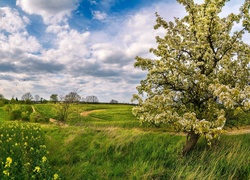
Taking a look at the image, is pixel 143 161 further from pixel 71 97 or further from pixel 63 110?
pixel 63 110

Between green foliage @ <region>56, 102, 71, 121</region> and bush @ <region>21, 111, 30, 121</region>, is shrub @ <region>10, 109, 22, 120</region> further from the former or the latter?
green foliage @ <region>56, 102, 71, 121</region>

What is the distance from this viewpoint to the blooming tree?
11.7m

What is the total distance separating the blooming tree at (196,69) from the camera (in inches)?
460

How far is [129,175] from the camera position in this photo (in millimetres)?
10383

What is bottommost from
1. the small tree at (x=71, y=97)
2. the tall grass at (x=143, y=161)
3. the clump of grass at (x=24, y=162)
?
the tall grass at (x=143, y=161)

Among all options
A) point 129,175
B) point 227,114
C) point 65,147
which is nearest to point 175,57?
point 227,114

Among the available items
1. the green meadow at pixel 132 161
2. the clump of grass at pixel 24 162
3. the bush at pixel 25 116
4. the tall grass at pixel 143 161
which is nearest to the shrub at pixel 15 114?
the bush at pixel 25 116

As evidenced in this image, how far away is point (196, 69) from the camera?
12.7 meters

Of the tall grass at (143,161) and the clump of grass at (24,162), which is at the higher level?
the clump of grass at (24,162)

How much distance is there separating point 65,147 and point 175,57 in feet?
27.9

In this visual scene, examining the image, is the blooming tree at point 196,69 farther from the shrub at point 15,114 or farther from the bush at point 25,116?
the shrub at point 15,114

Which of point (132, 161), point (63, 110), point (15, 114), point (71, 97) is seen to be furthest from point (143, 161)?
point (15, 114)

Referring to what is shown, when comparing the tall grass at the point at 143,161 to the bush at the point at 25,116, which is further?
the bush at the point at 25,116

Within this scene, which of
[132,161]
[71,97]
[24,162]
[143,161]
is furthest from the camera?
[71,97]
